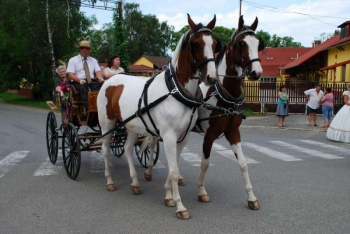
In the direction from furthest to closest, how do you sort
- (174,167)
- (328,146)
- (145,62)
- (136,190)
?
(145,62) < (328,146) < (136,190) < (174,167)

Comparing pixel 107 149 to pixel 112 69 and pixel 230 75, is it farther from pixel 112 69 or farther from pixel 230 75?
pixel 230 75

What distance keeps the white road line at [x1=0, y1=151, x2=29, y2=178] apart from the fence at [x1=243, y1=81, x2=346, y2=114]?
13142 millimetres

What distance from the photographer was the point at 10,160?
8.85m

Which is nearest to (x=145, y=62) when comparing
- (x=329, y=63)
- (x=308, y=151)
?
(x=329, y=63)

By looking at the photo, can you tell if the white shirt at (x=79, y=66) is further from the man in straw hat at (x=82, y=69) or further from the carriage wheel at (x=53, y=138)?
the carriage wheel at (x=53, y=138)

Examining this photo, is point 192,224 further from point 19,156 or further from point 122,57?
point 122,57

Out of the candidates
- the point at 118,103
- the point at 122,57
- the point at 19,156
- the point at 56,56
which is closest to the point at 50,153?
the point at 19,156

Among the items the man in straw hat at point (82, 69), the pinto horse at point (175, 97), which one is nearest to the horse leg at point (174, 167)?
the pinto horse at point (175, 97)

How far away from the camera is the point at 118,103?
19.8ft

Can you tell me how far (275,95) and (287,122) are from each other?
3358mm

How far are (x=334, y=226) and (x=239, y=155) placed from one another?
1.51 m

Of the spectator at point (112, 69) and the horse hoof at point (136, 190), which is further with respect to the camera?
the spectator at point (112, 69)

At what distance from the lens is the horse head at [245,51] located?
4.85m

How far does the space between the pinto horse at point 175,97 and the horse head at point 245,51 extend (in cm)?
39
